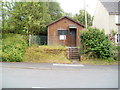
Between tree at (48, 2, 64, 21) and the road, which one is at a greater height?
tree at (48, 2, 64, 21)

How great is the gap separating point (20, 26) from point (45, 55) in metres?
7.19

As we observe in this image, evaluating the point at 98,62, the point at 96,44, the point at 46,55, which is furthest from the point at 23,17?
the point at 98,62

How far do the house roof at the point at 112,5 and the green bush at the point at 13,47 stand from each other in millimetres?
11840

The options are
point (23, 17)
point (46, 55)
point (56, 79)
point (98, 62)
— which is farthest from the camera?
point (23, 17)

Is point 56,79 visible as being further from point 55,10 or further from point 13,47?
point 55,10

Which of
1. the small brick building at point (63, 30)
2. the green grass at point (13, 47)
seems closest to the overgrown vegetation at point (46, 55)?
the green grass at point (13, 47)

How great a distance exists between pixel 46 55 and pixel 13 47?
2935 millimetres

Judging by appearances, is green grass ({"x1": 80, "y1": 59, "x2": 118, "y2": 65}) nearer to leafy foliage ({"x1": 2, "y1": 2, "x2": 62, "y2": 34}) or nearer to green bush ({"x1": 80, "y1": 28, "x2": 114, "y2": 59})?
green bush ({"x1": 80, "y1": 28, "x2": 114, "y2": 59})

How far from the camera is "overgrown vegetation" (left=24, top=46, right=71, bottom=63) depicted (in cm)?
1235

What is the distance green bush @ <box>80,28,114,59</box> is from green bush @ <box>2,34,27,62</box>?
5522mm

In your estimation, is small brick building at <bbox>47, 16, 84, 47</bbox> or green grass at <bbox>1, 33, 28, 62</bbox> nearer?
green grass at <bbox>1, 33, 28, 62</bbox>

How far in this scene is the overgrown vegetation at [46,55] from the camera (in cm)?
1235

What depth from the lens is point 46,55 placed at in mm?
12859

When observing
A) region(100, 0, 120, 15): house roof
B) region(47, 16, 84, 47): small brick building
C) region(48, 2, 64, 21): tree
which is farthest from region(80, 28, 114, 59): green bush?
region(48, 2, 64, 21): tree
